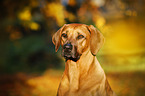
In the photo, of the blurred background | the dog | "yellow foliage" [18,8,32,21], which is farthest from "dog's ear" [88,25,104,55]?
"yellow foliage" [18,8,32,21]

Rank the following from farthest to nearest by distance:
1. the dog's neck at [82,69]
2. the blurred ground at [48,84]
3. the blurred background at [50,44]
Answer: the blurred background at [50,44] → the blurred ground at [48,84] → the dog's neck at [82,69]

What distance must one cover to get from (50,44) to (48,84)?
1.17 meters

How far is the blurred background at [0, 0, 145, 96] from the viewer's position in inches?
166

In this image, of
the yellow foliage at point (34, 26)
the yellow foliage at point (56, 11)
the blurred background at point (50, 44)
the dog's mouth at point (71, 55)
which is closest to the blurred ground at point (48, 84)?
the blurred background at point (50, 44)

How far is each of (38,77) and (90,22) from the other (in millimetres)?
2179

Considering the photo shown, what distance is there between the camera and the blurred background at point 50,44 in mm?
4223

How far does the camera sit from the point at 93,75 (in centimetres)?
168

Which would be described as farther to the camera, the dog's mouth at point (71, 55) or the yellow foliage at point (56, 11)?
the yellow foliage at point (56, 11)

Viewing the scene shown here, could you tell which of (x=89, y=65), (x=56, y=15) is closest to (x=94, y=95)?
(x=89, y=65)

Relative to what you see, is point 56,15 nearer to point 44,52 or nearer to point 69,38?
point 44,52

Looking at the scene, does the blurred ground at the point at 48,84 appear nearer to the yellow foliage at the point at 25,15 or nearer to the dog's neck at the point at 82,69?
the yellow foliage at the point at 25,15

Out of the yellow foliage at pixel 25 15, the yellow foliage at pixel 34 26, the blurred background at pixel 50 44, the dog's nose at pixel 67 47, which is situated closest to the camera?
the dog's nose at pixel 67 47

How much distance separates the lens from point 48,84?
4262 mm

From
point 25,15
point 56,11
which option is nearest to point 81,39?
point 56,11
